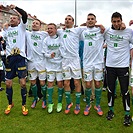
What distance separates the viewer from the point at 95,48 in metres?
5.11

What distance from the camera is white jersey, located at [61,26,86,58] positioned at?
5277 millimetres

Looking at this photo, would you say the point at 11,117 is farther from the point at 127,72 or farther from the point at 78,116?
the point at 127,72

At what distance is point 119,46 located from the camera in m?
4.73

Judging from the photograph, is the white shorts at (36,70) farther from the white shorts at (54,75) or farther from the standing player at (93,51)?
the standing player at (93,51)

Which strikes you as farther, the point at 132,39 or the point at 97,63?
the point at 97,63

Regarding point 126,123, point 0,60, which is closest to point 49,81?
point 126,123

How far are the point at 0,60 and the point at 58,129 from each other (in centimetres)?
503

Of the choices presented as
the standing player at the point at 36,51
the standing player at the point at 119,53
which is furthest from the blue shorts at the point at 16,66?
the standing player at the point at 119,53

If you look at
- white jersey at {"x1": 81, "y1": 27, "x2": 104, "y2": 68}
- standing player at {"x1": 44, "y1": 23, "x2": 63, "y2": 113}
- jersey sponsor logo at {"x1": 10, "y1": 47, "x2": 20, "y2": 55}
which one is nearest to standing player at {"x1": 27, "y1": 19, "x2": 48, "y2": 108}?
standing player at {"x1": 44, "y1": 23, "x2": 63, "y2": 113}

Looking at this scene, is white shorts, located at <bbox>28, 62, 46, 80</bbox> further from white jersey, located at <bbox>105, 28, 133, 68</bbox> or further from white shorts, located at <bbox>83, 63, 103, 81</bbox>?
white jersey, located at <bbox>105, 28, 133, 68</bbox>

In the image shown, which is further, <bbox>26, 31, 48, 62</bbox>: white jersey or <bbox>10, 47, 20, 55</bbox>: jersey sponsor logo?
<bbox>26, 31, 48, 62</bbox>: white jersey

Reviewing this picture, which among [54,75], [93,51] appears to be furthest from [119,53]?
[54,75]

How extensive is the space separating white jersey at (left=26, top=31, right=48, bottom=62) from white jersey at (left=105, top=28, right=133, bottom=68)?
5.55ft

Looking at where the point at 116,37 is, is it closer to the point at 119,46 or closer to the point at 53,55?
the point at 119,46
